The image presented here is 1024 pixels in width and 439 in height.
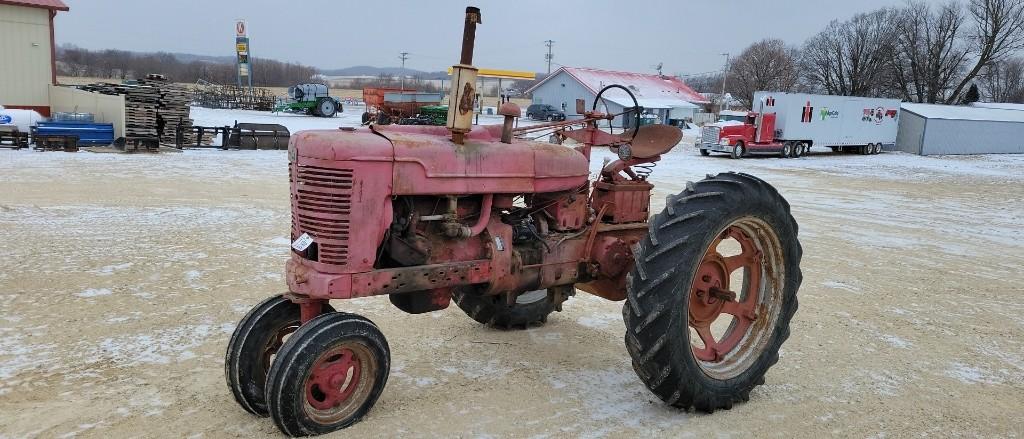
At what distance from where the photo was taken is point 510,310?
507 cm

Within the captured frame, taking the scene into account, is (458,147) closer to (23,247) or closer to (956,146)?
(23,247)

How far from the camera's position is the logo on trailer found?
89.2ft

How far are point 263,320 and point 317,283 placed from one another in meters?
0.45

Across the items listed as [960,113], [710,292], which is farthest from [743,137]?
[710,292]

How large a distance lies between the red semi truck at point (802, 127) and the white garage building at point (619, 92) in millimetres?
17521

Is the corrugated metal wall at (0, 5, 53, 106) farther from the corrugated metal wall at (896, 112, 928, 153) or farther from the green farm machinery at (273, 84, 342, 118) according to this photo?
the corrugated metal wall at (896, 112, 928, 153)

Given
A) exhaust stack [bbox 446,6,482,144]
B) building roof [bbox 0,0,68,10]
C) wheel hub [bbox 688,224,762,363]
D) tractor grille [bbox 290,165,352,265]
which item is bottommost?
wheel hub [bbox 688,224,762,363]

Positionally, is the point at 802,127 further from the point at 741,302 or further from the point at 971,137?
the point at 741,302

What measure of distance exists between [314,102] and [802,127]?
2541 cm

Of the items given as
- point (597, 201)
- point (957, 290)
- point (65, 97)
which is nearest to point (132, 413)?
point (597, 201)

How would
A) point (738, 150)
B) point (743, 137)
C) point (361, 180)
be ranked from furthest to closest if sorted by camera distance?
point (743, 137), point (738, 150), point (361, 180)

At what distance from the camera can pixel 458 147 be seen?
3.61 m

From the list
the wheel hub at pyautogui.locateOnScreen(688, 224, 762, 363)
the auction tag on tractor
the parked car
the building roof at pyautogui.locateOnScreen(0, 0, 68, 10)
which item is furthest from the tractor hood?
the parked car

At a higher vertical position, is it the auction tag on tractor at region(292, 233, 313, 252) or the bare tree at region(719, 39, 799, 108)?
the bare tree at region(719, 39, 799, 108)
